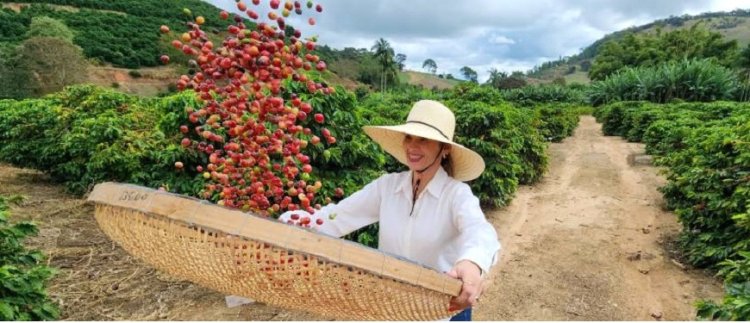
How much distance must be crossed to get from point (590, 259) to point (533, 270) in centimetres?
92

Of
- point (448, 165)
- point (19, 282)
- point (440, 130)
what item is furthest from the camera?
point (19, 282)

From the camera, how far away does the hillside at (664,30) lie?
133575mm

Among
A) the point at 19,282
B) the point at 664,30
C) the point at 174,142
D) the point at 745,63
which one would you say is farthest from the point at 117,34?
the point at 664,30

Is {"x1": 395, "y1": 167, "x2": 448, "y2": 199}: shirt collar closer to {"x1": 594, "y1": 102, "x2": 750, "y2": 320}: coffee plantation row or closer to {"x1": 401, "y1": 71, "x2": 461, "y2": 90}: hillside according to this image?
{"x1": 594, "y1": 102, "x2": 750, "y2": 320}: coffee plantation row

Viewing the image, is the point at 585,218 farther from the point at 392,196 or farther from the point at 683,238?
the point at 392,196

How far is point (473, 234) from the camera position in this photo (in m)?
1.94

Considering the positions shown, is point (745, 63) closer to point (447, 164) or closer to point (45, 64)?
point (447, 164)

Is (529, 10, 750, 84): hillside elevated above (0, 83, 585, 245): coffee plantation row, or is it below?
above

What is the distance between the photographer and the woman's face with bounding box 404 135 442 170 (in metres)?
Result: 2.21

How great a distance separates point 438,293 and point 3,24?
71377 mm

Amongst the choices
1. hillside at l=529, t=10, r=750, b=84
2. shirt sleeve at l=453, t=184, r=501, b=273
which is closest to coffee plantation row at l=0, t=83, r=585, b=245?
shirt sleeve at l=453, t=184, r=501, b=273

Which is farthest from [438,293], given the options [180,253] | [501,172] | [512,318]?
[501,172]

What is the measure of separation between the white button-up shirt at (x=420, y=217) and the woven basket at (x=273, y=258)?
0.62 meters

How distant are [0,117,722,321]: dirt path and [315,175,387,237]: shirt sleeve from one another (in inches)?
100
